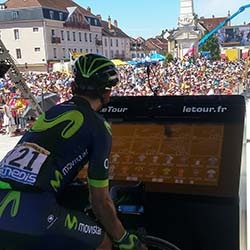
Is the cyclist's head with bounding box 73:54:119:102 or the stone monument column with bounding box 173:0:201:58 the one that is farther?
the stone monument column with bounding box 173:0:201:58

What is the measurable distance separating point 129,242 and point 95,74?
0.88 metres

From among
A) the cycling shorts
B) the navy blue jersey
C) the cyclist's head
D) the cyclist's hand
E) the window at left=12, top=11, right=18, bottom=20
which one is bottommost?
the cyclist's hand

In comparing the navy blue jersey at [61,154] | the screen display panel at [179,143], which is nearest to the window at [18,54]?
the screen display panel at [179,143]

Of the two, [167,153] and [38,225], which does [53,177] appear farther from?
[167,153]

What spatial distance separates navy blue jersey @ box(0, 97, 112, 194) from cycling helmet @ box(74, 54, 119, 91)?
0.51 feet

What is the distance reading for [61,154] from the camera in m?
1.93

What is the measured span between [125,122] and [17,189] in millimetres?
1223

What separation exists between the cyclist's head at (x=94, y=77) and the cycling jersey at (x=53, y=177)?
13 centimetres

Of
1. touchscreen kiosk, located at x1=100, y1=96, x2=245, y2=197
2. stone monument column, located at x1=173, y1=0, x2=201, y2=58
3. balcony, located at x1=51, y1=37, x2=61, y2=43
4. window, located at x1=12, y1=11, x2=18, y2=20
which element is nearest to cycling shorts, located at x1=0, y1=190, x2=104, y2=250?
touchscreen kiosk, located at x1=100, y1=96, x2=245, y2=197

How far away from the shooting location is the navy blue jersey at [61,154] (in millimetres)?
1914

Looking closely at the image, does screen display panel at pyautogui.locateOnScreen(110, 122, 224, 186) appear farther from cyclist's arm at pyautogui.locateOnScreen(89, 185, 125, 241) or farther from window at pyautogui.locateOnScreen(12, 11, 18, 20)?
window at pyautogui.locateOnScreen(12, 11, 18, 20)

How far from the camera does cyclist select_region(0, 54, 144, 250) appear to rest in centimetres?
186

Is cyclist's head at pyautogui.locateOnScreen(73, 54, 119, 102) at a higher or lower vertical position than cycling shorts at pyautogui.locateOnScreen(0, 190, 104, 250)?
higher

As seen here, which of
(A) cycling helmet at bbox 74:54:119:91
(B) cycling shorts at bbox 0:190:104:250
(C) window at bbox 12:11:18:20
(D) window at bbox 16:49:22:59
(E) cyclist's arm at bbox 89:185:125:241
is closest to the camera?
(B) cycling shorts at bbox 0:190:104:250
